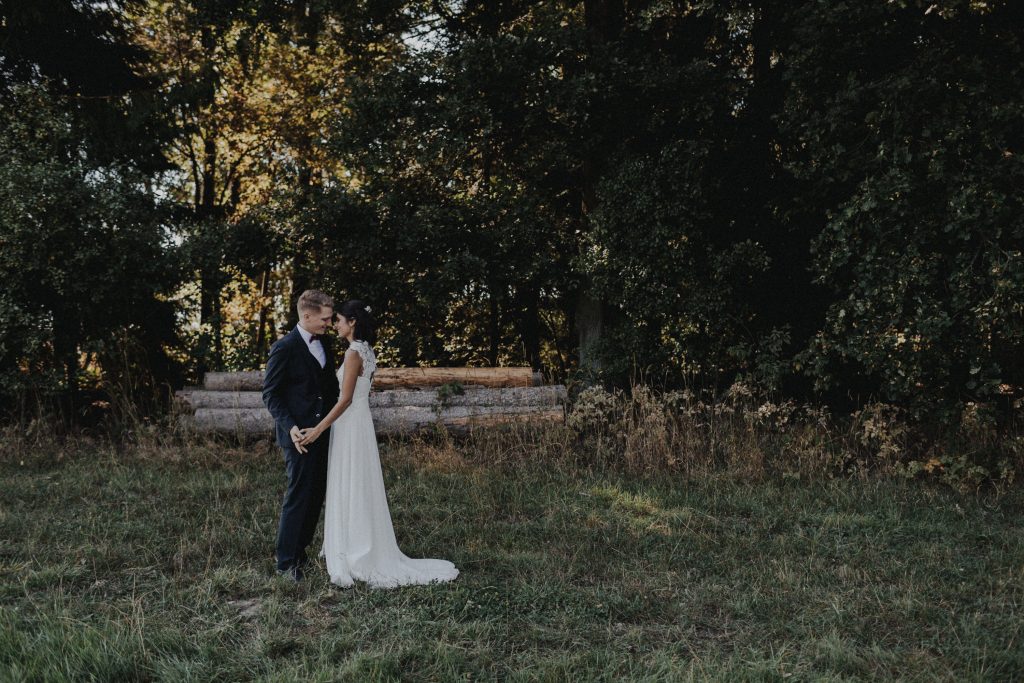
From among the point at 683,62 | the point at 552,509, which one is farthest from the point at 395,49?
the point at 552,509

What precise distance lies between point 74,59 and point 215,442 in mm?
6987

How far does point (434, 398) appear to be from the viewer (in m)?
10.1

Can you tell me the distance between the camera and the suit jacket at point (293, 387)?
5535 mm

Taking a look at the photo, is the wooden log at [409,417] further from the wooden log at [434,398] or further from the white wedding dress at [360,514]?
the white wedding dress at [360,514]

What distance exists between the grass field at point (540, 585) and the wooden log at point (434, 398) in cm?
176

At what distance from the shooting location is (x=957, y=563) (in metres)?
5.86

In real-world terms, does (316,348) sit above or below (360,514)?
above

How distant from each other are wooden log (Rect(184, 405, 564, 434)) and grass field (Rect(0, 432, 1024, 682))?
1498 millimetres

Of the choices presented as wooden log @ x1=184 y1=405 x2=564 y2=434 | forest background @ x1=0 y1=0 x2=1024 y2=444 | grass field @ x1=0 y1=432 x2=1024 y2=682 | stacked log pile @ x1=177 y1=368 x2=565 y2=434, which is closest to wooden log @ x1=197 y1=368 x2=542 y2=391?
stacked log pile @ x1=177 y1=368 x2=565 y2=434

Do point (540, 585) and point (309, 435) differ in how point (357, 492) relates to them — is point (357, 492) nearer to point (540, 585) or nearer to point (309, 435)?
point (309, 435)

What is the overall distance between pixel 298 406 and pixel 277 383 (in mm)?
227

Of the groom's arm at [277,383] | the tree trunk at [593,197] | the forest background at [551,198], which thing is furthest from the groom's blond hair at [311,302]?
the tree trunk at [593,197]

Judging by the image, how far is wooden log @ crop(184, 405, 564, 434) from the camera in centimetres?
995

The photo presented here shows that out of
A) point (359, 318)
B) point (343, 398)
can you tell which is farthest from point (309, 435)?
point (359, 318)
